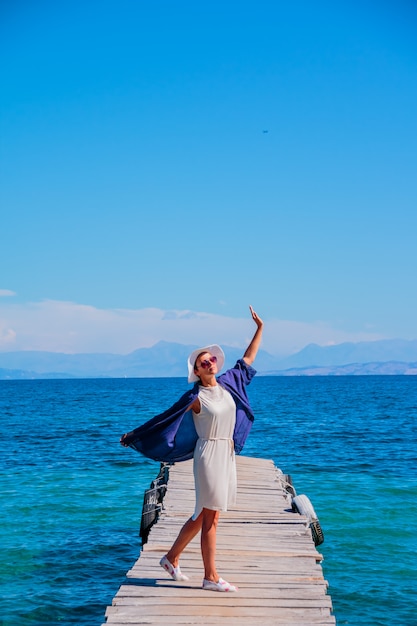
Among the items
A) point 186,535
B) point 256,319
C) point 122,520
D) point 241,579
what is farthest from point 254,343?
point 122,520

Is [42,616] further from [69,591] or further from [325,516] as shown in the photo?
[325,516]

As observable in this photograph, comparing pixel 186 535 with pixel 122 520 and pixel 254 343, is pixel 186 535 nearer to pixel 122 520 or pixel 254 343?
pixel 254 343

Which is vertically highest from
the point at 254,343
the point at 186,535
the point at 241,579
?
the point at 254,343

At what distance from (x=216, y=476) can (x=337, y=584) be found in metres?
6.60

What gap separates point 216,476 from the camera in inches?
288

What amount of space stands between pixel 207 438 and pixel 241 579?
7.26 feet

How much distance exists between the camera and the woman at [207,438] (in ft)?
24.1

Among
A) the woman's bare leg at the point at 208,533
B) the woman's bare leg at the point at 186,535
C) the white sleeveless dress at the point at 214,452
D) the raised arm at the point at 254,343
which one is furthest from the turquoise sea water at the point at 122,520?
the raised arm at the point at 254,343

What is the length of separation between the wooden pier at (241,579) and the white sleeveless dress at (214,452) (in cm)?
104

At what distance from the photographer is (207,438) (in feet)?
24.3

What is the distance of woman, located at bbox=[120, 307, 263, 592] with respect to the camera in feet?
24.1

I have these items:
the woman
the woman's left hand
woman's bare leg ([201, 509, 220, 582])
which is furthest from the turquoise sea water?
the woman's left hand

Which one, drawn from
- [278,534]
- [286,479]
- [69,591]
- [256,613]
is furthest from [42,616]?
[286,479]

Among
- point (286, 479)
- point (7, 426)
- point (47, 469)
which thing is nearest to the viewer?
point (286, 479)
